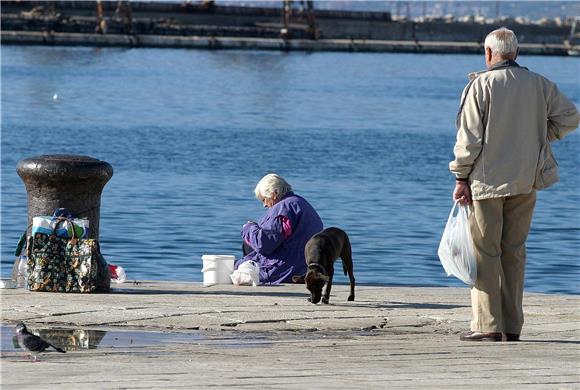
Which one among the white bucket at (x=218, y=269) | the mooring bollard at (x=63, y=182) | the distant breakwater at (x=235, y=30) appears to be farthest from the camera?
the distant breakwater at (x=235, y=30)

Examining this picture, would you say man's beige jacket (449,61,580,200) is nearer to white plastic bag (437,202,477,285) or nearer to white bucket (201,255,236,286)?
white plastic bag (437,202,477,285)

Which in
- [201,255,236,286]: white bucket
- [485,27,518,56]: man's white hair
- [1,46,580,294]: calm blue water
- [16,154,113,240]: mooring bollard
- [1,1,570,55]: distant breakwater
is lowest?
Answer: [1,1,570,55]: distant breakwater

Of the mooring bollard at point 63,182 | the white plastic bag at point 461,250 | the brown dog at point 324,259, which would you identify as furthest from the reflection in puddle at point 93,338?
the mooring bollard at point 63,182

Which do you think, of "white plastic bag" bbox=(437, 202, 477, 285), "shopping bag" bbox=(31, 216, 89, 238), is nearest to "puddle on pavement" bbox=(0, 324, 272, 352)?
"white plastic bag" bbox=(437, 202, 477, 285)

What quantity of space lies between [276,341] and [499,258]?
1.36 metres

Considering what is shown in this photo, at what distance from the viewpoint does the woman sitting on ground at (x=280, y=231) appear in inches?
427

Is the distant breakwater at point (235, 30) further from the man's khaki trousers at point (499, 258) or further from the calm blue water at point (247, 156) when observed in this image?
the man's khaki trousers at point (499, 258)

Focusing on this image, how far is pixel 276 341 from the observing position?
7.95m

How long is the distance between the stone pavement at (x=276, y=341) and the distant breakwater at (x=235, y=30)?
103 metres

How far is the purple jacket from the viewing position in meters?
10.9

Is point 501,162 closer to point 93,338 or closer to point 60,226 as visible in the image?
point 93,338

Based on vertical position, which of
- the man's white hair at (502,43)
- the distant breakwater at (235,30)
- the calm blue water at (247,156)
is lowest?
the distant breakwater at (235,30)

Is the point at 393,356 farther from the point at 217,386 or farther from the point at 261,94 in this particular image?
the point at 261,94

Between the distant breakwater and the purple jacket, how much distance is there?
332ft
